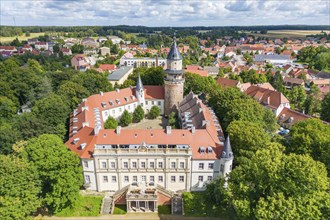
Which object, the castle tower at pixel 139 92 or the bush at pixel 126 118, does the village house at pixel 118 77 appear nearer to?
the castle tower at pixel 139 92

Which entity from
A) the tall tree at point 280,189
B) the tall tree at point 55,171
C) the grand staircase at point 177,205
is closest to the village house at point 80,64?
the tall tree at point 55,171

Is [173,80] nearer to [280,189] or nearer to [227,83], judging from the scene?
[227,83]

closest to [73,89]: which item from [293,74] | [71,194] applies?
[71,194]

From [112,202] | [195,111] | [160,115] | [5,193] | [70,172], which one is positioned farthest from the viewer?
[160,115]

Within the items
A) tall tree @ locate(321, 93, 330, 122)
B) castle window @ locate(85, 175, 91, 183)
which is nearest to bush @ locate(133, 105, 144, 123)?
castle window @ locate(85, 175, 91, 183)

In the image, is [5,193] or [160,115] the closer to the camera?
[5,193]

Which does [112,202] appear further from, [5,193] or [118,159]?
[5,193]

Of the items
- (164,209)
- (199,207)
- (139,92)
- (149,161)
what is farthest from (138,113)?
(199,207)
